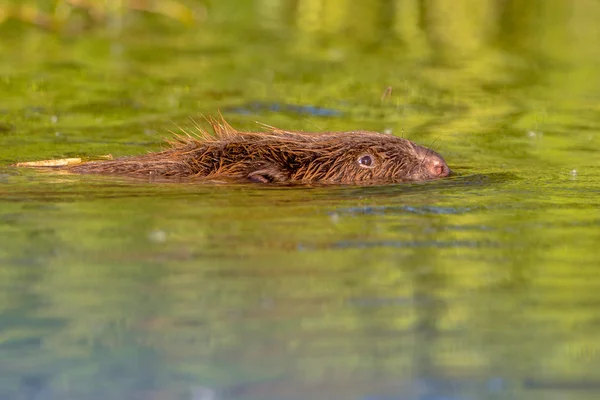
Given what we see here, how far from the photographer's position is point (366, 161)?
33.6 feet

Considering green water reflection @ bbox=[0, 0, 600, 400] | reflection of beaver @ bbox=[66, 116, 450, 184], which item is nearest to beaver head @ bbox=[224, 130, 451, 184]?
reflection of beaver @ bbox=[66, 116, 450, 184]

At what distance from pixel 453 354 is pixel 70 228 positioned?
3.58 metres

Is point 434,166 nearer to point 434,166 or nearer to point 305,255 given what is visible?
point 434,166

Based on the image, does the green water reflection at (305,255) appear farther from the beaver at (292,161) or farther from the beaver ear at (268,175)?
the beaver at (292,161)

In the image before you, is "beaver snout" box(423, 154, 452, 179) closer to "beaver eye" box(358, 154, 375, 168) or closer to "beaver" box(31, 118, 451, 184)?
"beaver" box(31, 118, 451, 184)

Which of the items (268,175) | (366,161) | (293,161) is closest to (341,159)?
(366,161)

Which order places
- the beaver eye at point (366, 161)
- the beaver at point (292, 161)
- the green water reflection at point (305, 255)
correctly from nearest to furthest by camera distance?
the green water reflection at point (305, 255)
the beaver at point (292, 161)
the beaver eye at point (366, 161)

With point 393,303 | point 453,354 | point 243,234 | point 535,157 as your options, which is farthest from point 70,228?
point 535,157

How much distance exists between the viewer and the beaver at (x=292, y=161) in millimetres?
10078

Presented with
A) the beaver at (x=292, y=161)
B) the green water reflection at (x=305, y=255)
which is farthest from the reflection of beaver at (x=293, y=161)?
the green water reflection at (x=305, y=255)

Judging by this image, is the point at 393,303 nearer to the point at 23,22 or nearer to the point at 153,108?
the point at 153,108

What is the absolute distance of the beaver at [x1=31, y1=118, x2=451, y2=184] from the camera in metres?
10.1

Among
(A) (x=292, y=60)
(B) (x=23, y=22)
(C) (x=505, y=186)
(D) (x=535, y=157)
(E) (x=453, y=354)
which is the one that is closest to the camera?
(E) (x=453, y=354)

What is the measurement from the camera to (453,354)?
5.61 m
